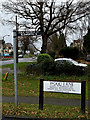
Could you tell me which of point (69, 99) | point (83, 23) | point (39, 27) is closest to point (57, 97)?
point (69, 99)

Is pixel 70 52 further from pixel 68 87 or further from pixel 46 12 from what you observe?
pixel 68 87

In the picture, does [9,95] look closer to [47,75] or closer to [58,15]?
[47,75]

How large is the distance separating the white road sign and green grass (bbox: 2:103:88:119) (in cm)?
68

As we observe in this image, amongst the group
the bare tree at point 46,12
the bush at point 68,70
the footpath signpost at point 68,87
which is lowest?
the bush at point 68,70

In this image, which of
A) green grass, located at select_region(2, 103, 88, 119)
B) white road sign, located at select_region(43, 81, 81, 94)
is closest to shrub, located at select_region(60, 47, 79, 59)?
green grass, located at select_region(2, 103, 88, 119)

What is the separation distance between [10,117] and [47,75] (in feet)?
29.0

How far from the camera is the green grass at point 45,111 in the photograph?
5.68 meters

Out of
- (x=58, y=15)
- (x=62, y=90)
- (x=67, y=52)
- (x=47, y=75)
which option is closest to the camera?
(x=62, y=90)

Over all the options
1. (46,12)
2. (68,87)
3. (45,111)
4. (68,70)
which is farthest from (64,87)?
(46,12)

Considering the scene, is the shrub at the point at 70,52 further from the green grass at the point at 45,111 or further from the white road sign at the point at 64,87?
the white road sign at the point at 64,87

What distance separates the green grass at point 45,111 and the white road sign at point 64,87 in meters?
0.68

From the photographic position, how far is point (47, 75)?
14.3 meters

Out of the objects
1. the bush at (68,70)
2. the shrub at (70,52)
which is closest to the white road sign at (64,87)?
the bush at (68,70)

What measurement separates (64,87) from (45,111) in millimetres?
989
